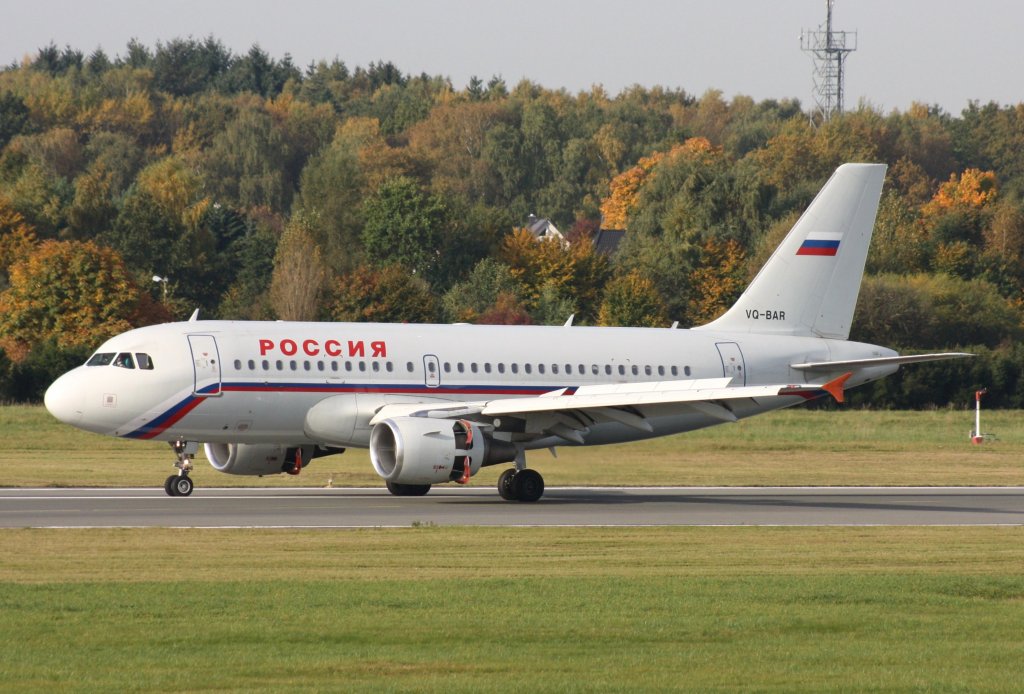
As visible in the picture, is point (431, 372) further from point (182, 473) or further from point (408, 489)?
point (182, 473)

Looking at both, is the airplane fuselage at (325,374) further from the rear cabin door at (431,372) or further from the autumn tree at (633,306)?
the autumn tree at (633,306)

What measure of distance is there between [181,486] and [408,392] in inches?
212

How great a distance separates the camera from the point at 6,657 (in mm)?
16438

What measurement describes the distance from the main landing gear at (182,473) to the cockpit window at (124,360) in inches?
83.6

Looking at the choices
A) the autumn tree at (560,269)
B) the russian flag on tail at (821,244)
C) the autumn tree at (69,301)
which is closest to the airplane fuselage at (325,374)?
the russian flag on tail at (821,244)

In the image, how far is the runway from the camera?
3178 cm

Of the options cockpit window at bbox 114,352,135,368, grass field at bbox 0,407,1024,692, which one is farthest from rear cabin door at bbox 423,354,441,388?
grass field at bbox 0,407,1024,692

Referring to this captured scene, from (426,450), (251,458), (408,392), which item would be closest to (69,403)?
(251,458)

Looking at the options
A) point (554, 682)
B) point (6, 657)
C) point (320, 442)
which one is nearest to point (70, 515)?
point (320, 442)

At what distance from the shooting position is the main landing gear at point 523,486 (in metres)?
37.8

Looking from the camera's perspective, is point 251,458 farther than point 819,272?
No

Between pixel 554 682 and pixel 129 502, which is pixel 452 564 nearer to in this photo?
pixel 554 682

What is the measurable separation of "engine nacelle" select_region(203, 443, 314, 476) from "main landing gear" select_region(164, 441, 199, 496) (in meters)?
0.45

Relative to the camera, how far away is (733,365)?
43.3 m
